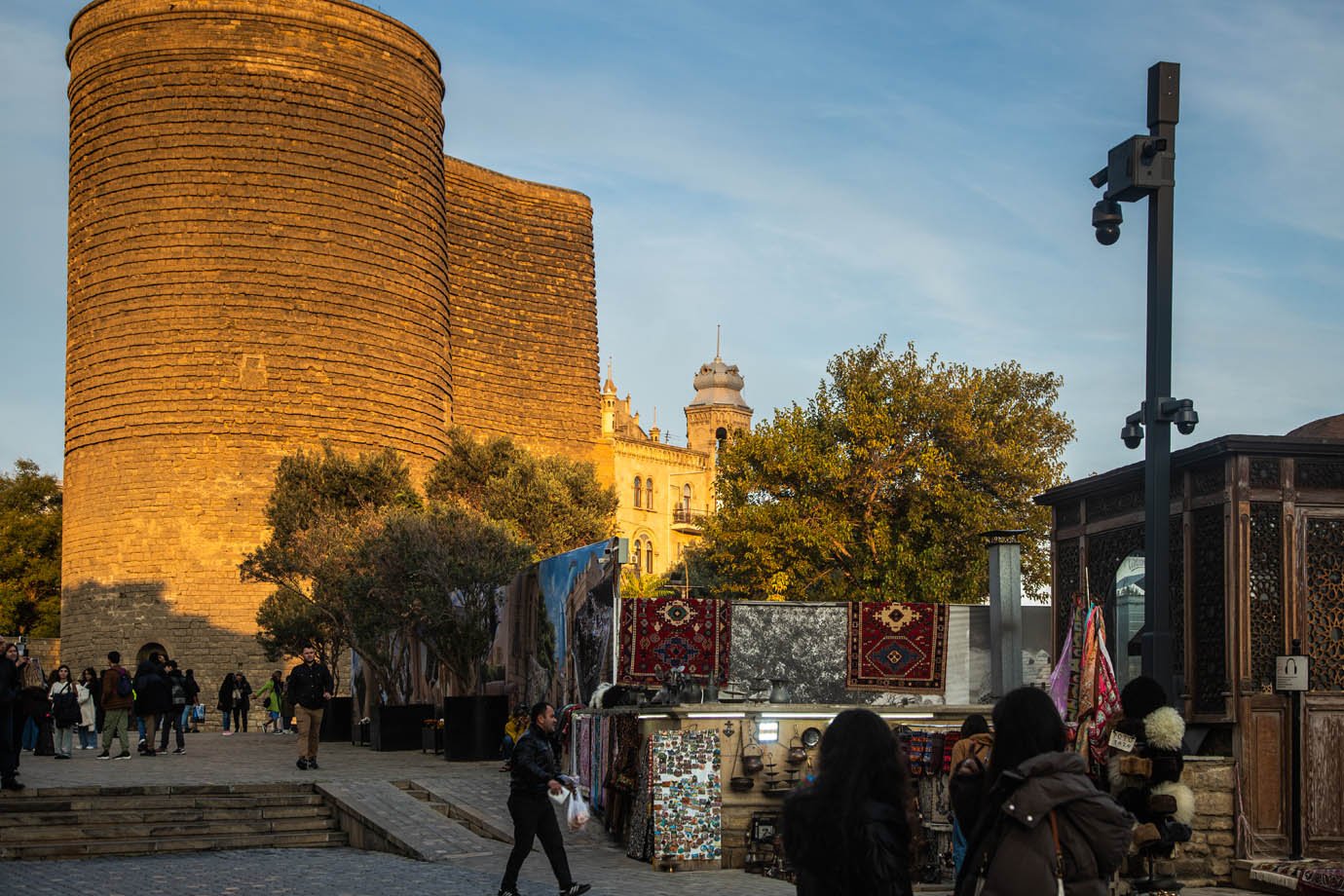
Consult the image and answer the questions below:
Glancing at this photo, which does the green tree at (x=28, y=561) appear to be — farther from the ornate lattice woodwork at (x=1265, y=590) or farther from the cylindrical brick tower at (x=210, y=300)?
the ornate lattice woodwork at (x=1265, y=590)

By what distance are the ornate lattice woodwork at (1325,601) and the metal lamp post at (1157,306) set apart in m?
Answer: 1.55

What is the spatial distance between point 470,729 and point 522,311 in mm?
33542

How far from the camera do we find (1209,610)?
35.9ft

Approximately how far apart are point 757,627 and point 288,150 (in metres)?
29.5

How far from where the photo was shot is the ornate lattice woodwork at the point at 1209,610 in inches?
424

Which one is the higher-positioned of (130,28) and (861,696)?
(130,28)

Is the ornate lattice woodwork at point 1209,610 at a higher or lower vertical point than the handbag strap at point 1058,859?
higher

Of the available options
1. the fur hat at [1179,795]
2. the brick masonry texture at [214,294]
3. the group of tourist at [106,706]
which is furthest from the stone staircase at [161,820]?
the brick masonry texture at [214,294]

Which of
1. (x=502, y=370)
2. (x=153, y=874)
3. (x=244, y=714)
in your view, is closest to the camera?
(x=153, y=874)

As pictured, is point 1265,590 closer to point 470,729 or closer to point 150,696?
point 470,729

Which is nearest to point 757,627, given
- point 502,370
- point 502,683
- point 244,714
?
point 502,683

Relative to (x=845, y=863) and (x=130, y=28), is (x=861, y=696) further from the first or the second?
(x=130, y=28)

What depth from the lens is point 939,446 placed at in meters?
32.5

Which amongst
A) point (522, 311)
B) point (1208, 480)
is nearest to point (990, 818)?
point (1208, 480)
